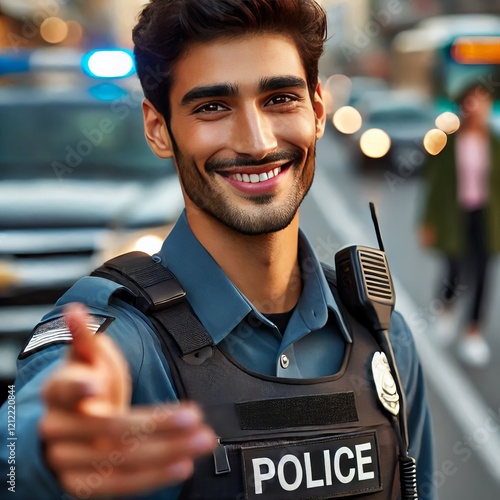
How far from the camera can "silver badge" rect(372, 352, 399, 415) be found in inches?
75.0

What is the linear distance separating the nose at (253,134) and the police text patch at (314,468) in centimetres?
55

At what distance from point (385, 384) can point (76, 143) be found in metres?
5.10

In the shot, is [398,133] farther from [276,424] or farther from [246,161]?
[276,424]

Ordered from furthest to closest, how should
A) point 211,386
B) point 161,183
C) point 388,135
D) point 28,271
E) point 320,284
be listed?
point 388,135
point 161,183
point 28,271
point 320,284
point 211,386

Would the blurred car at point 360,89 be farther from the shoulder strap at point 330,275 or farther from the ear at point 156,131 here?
the ear at point 156,131

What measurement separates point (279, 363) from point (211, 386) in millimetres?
167

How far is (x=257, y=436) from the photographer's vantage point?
1777mm

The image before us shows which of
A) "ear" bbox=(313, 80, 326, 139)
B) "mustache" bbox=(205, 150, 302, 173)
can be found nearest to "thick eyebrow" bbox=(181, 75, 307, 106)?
"mustache" bbox=(205, 150, 302, 173)

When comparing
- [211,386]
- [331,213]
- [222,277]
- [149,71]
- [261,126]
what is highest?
[149,71]

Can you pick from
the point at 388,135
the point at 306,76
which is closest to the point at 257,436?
the point at 306,76

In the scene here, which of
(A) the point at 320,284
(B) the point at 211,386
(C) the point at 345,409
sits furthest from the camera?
(A) the point at 320,284

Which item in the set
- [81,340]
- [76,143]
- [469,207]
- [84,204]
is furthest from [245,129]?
[469,207]

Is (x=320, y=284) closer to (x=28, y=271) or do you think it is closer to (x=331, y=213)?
(x=28, y=271)

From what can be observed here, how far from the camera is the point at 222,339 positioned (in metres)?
1.83
